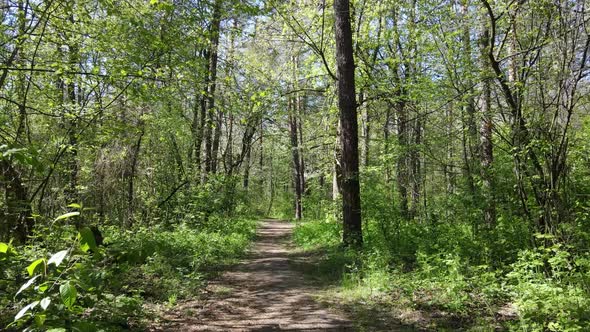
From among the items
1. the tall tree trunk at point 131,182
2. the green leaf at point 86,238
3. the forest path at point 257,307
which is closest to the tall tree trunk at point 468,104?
the forest path at point 257,307

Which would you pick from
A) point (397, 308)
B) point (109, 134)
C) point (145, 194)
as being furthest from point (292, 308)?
point (145, 194)

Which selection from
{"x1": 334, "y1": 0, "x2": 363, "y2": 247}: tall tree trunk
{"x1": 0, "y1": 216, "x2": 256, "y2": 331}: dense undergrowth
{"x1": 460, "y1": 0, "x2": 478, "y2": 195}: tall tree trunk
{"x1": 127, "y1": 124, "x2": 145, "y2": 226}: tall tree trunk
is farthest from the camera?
{"x1": 127, "y1": 124, "x2": 145, "y2": 226}: tall tree trunk

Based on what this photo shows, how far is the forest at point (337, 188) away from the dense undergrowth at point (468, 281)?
0.13 ft

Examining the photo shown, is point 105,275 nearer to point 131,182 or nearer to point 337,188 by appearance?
point 131,182

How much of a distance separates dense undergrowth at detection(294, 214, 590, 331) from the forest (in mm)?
39

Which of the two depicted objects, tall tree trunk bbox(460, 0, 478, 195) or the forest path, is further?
tall tree trunk bbox(460, 0, 478, 195)

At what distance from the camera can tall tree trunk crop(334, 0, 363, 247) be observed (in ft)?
31.7

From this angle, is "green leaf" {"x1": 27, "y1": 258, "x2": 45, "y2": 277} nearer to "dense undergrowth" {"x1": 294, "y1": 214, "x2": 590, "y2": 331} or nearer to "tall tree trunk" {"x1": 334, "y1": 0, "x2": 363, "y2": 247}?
"dense undergrowth" {"x1": 294, "y1": 214, "x2": 590, "y2": 331}

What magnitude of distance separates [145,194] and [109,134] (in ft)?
18.0

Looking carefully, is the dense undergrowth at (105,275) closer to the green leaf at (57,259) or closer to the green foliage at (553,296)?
the green leaf at (57,259)

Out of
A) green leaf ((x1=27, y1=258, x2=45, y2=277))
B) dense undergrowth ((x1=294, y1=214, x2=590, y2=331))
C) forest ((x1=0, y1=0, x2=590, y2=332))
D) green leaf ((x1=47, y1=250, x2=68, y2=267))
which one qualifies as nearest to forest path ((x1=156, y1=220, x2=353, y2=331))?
forest ((x1=0, y1=0, x2=590, y2=332))

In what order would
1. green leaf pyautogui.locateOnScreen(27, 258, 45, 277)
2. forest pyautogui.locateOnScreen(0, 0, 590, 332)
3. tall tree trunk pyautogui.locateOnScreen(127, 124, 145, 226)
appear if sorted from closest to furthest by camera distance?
green leaf pyautogui.locateOnScreen(27, 258, 45, 277), forest pyautogui.locateOnScreen(0, 0, 590, 332), tall tree trunk pyautogui.locateOnScreen(127, 124, 145, 226)

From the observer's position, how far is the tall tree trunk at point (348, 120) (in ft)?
31.7

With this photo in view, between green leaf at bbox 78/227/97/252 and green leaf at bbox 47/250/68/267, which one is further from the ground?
green leaf at bbox 78/227/97/252
